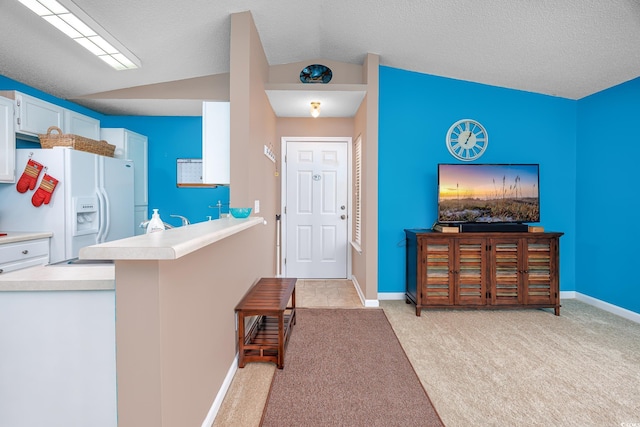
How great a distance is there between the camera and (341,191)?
462 centimetres

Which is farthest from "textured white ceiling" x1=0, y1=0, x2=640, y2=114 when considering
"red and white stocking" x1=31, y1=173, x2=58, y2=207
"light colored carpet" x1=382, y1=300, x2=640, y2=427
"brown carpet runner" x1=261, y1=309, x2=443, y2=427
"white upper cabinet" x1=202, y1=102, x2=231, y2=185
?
"brown carpet runner" x1=261, y1=309, x2=443, y2=427

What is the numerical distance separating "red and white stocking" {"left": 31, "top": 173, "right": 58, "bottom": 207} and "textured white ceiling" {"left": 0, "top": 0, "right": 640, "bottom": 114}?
105 cm

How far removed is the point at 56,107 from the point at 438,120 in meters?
4.12

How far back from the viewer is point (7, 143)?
9.21 feet

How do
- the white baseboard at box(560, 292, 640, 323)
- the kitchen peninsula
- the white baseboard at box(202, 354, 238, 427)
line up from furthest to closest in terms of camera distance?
the white baseboard at box(560, 292, 640, 323), the white baseboard at box(202, 354, 238, 427), the kitchen peninsula

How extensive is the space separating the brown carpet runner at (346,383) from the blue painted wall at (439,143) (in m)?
1.27

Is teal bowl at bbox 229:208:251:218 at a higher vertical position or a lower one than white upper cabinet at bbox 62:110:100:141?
Result: lower

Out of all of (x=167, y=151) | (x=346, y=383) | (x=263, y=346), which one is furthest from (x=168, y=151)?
(x=346, y=383)

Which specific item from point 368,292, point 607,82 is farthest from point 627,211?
point 368,292

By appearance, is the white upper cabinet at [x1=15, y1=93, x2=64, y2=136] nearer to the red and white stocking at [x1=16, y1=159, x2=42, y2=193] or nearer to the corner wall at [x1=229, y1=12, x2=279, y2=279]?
the red and white stocking at [x1=16, y1=159, x2=42, y2=193]

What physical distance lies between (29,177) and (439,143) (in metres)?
4.12

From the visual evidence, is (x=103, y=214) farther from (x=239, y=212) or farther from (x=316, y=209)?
(x=316, y=209)

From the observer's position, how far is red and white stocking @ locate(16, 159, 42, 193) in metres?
2.88

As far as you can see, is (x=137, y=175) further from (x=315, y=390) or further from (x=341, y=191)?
(x=315, y=390)
